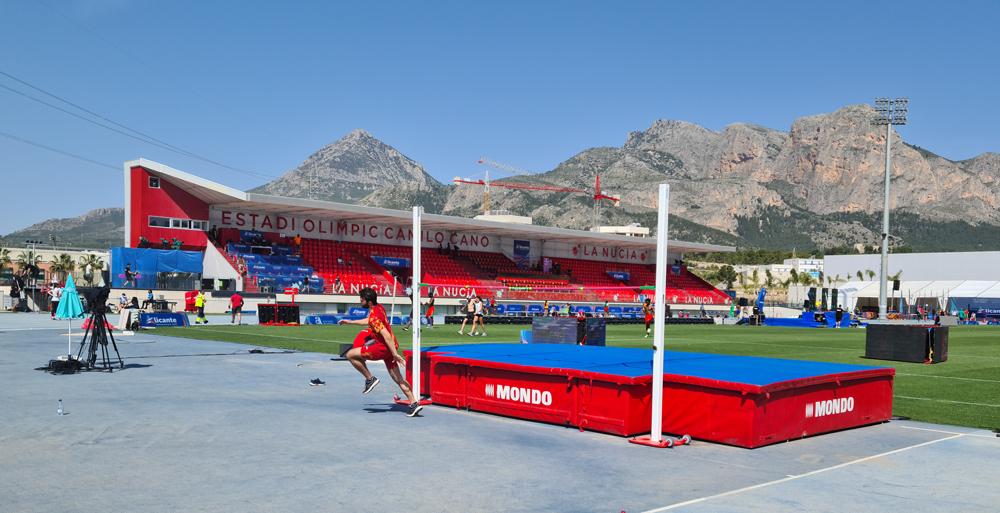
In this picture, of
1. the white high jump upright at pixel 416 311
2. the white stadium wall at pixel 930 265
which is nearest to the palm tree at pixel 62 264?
the white high jump upright at pixel 416 311

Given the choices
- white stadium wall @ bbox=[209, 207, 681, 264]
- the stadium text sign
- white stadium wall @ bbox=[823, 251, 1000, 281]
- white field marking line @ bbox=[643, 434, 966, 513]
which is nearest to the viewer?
white field marking line @ bbox=[643, 434, 966, 513]

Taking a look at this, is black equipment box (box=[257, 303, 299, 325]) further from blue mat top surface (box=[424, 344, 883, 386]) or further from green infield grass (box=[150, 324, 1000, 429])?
blue mat top surface (box=[424, 344, 883, 386])

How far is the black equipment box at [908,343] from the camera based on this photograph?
23.4 meters

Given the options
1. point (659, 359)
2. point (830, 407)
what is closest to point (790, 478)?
point (659, 359)

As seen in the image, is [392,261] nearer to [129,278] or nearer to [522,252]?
[522,252]

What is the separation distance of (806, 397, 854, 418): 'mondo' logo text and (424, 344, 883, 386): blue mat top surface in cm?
39

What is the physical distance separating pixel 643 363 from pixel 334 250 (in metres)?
51.7

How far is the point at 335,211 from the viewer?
2318 inches

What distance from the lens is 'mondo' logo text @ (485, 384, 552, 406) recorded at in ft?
37.6

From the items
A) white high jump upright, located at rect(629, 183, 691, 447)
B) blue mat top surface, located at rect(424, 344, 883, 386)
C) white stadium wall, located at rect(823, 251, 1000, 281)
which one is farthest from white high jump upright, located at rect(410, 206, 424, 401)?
white stadium wall, located at rect(823, 251, 1000, 281)

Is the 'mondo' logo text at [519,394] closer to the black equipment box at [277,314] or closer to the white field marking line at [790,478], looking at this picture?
the white field marking line at [790,478]

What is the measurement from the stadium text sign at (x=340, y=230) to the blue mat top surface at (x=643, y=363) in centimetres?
4678

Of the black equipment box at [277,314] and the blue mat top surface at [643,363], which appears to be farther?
the black equipment box at [277,314]

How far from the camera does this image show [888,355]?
2491cm
